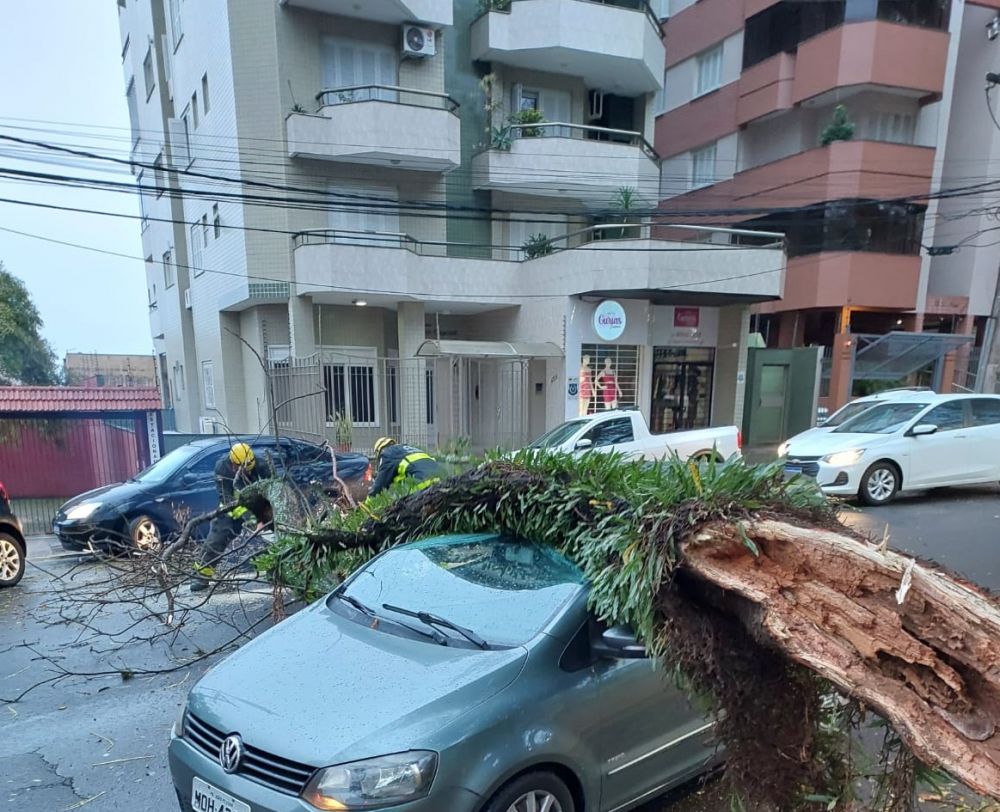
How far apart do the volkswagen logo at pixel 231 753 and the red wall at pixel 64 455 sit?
10.2m

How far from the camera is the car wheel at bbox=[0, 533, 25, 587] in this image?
623 centimetres

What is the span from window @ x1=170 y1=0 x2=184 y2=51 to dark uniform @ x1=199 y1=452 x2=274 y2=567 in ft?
48.0

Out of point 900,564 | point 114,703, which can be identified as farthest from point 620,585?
point 114,703

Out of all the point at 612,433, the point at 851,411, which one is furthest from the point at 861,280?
the point at 612,433

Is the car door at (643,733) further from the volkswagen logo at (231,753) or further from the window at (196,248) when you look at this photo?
the window at (196,248)

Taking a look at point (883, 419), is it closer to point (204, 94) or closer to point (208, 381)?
point (204, 94)

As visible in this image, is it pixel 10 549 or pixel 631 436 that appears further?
pixel 631 436

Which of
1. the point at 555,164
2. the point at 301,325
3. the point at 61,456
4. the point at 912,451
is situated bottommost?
the point at 61,456

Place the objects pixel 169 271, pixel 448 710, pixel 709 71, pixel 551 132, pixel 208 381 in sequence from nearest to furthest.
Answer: pixel 448 710 < pixel 551 132 < pixel 208 381 < pixel 169 271 < pixel 709 71

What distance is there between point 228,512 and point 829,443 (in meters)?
8.27

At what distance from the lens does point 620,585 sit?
2.28 metres

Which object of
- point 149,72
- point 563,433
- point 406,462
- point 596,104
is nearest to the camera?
point 406,462

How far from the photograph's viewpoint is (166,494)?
7371 millimetres

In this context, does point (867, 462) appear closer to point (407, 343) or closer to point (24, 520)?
point (407, 343)
